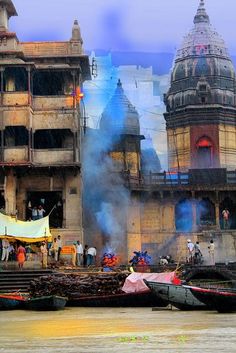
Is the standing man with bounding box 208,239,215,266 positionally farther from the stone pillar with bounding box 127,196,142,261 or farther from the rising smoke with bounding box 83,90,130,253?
the rising smoke with bounding box 83,90,130,253

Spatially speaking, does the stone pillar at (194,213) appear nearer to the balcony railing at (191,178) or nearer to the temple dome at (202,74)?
the balcony railing at (191,178)

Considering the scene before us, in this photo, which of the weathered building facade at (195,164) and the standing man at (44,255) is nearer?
the standing man at (44,255)

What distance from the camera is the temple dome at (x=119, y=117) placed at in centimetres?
5472

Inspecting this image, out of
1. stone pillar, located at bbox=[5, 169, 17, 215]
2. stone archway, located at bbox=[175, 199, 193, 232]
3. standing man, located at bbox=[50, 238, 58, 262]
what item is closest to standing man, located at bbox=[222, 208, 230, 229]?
stone archway, located at bbox=[175, 199, 193, 232]

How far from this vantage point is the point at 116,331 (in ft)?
59.4

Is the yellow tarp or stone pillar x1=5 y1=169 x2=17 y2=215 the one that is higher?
stone pillar x1=5 y1=169 x2=17 y2=215

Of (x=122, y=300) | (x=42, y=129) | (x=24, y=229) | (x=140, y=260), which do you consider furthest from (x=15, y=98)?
(x=122, y=300)

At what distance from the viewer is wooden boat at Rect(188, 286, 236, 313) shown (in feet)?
74.7

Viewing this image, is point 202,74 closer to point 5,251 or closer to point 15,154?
point 15,154

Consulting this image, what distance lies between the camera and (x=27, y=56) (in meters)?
40.7

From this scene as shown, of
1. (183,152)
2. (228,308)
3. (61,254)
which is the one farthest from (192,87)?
(228,308)

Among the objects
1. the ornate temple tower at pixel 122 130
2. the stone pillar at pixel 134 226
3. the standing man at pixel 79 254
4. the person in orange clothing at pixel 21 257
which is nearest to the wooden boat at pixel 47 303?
the person in orange clothing at pixel 21 257

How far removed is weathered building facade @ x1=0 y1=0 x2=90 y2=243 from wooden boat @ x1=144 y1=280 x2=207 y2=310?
15.0 metres

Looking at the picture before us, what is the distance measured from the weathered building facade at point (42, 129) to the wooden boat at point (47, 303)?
13156 mm
